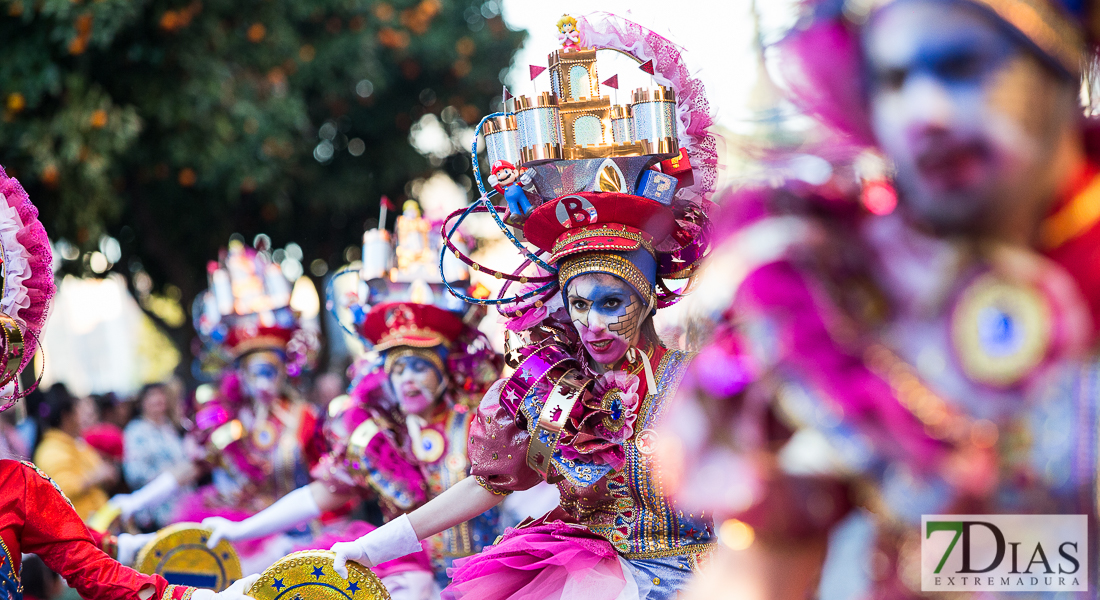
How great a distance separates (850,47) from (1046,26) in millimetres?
211

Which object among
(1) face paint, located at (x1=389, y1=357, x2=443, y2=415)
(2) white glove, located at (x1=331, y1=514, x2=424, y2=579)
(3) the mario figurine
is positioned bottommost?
(2) white glove, located at (x1=331, y1=514, x2=424, y2=579)

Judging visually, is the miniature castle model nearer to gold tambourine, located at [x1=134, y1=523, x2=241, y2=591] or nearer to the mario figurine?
the mario figurine

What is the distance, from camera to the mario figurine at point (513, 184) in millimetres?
3646

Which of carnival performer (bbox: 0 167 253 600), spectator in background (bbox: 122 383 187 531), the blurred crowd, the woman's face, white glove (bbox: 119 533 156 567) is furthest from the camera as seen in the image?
the woman's face

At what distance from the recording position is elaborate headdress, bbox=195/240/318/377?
787cm

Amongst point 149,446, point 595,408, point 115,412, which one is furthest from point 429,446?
point 115,412

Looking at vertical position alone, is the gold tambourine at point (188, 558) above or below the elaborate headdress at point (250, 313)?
below

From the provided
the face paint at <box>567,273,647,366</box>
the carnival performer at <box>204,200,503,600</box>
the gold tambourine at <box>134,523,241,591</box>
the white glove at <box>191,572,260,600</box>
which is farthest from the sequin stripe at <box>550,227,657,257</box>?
the gold tambourine at <box>134,523,241,591</box>

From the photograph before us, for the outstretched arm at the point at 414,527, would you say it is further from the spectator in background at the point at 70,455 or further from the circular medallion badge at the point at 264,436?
the spectator in background at the point at 70,455

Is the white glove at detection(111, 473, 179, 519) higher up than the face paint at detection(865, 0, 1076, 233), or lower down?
lower down

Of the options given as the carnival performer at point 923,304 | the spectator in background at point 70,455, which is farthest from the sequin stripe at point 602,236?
the spectator in background at point 70,455

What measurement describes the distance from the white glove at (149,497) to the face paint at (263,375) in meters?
0.83

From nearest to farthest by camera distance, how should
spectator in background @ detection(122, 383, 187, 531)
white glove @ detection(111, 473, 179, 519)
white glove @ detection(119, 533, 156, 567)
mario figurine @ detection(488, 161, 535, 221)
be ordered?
mario figurine @ detection(488, 161, 535, 221), white glove @ detection(119, 533, 156, 567), white glove @ detection(111, 473, 179, 519), spectator in background @ detection(122, 383, 187, 531)

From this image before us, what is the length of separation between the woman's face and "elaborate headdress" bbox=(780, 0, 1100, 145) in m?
9.36
